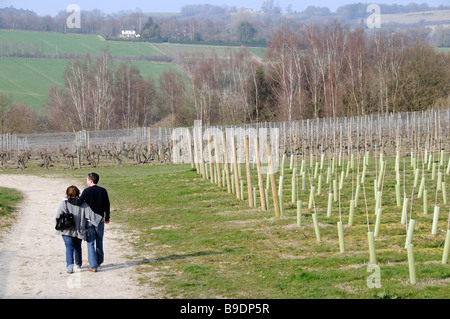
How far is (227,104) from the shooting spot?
2464 inches

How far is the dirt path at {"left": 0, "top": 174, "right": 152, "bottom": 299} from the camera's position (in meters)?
8.80

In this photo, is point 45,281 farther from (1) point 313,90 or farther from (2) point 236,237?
(1) point 313,90

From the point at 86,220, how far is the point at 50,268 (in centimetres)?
119

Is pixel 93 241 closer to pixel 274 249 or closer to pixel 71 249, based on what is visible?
pixel 71 249

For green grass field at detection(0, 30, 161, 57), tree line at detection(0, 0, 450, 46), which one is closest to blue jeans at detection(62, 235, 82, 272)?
tree line at detection(0, 0, 450, 46)

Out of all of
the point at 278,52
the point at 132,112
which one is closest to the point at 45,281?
the point at 278,52

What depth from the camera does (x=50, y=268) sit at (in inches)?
415

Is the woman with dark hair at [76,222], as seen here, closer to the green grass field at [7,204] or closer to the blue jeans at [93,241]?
the blue jeans at [93,241]

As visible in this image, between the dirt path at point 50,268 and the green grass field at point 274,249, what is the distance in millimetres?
377

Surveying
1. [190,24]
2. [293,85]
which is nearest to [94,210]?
[293,85]

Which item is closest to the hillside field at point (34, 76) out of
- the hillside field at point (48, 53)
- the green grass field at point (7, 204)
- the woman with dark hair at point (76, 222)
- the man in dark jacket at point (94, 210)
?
the hillside field at point (48, 53)

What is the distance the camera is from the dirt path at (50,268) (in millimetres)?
8805

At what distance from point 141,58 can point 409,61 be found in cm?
5227

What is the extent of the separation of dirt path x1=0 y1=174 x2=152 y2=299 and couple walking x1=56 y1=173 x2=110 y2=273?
282 mm
